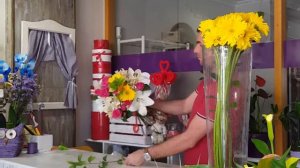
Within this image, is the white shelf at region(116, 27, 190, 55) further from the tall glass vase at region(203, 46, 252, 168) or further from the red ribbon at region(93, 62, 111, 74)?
the tall glass vase at region(203, 46, 252, 168)

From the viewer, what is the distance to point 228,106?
972mm

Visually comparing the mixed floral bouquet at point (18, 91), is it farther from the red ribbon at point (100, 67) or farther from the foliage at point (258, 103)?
the foliage at point (258, 103)

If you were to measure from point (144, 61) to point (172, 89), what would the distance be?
1.45ft

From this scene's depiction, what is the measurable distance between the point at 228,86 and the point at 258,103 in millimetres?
2020

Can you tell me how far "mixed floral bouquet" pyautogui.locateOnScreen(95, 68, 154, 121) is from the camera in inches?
57.9

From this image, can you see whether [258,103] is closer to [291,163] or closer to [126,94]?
[126,94]

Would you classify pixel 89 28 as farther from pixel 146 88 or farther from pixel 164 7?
pixel 146 88

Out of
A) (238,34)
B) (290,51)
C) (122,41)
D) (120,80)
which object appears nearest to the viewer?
(238,34)

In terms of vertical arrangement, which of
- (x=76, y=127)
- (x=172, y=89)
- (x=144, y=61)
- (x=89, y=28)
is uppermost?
(x=89, y=28)

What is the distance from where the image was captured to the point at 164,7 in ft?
12.4

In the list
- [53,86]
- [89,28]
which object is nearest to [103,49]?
[89,28]

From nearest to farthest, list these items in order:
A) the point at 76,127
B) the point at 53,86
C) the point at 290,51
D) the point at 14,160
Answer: the point at 14,160, the point at 290,51, the point at 53,86, the point at 76,127

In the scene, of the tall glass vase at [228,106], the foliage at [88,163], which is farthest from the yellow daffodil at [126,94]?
the tall glass vase at [228,106]

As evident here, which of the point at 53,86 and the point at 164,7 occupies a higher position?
the point at 164,7
